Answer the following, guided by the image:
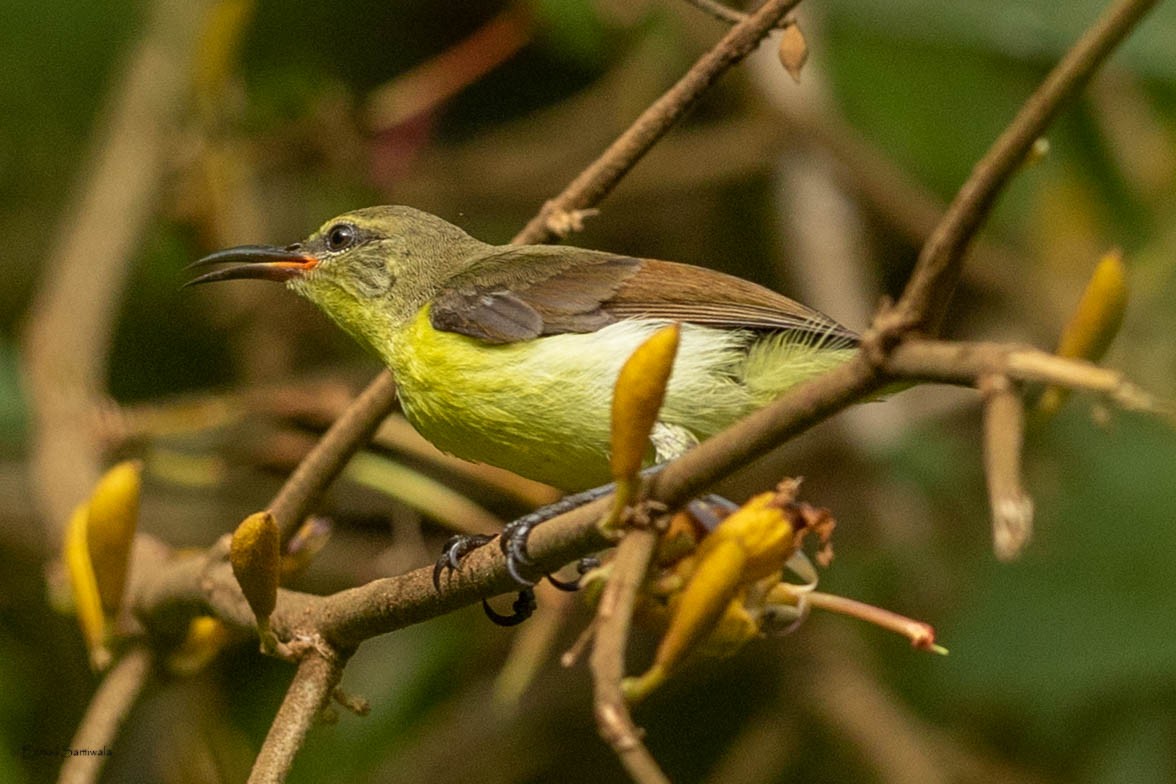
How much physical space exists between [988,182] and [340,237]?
6.09 ft

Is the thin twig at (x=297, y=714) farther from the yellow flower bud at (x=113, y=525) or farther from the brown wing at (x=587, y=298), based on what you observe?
the brown wing at (x=587, y=298)

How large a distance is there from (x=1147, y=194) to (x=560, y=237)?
99.3 inches

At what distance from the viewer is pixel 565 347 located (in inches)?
84.8

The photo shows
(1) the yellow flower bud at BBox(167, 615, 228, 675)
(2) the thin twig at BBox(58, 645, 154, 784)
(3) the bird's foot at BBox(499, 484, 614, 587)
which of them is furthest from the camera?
(1) the yellow flower bud at BBox(167, 615, 228, 675)

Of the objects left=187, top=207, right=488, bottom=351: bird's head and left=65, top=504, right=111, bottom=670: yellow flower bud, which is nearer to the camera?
left=65, top=504, right=111, bottom=670: yellow flower bud

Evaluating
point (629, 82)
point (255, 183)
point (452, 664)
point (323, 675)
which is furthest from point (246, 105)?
point (323, 675)

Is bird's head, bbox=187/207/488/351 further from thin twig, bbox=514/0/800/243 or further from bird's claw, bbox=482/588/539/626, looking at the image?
bird's claw, bbox=482/588/539/626

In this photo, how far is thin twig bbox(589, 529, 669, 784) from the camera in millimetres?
1036

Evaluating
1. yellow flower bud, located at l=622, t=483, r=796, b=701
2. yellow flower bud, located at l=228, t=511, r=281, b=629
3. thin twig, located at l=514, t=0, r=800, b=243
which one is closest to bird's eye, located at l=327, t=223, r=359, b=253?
thin twig, located at l=514, t=0, r=800, b=243

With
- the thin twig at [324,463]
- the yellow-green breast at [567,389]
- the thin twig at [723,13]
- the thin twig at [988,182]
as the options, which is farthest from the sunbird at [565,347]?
the thin twig at [988,182]

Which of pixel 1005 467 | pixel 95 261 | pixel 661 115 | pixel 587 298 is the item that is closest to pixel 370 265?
pixel 587 298

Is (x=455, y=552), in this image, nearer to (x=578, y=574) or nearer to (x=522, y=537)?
(x=578, y=574)

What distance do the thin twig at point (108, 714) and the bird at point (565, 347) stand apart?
1.79 feet

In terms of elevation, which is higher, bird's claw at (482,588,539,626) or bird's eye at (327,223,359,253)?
bird's eye at (327,223,359,253)
